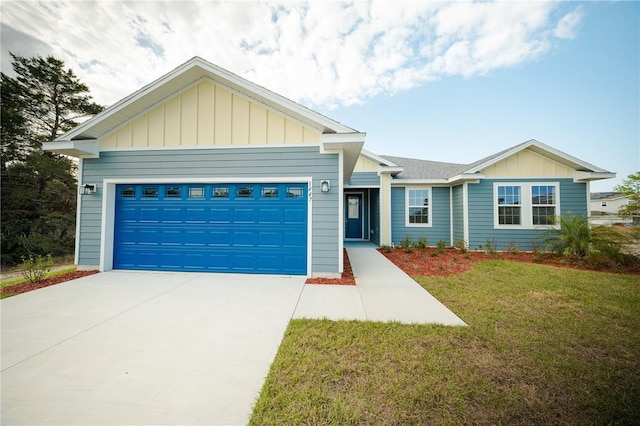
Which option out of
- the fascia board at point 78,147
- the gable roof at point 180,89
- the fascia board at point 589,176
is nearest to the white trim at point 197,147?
the fascia board at point 78,147

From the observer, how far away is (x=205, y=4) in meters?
6.45

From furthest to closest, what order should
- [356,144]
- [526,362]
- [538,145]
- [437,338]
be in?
1. [538,145]
2. [356,144]
3. [437,338]
4. [526,362]

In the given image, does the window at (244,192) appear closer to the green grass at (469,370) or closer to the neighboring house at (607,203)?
the green grass at (469,370)

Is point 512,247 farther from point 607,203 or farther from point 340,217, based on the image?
point 607,203

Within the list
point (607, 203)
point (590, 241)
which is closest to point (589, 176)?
point (590, 241)

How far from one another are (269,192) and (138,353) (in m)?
4.06

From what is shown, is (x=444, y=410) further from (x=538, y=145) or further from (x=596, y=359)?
(x=538, y=145)

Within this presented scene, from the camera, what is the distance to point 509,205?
9633 mm

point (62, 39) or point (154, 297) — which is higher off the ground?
point (62, 39)

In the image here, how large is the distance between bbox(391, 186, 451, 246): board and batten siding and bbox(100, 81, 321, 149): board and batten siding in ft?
22.1

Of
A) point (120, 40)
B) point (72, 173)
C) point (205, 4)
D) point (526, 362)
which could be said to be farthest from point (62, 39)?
point (526, 362)

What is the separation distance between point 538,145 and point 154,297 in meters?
13.1

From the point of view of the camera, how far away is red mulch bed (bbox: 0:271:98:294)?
4.78m

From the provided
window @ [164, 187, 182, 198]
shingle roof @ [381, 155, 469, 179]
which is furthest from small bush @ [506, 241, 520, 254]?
window @ [164, 187, 182, 198]
